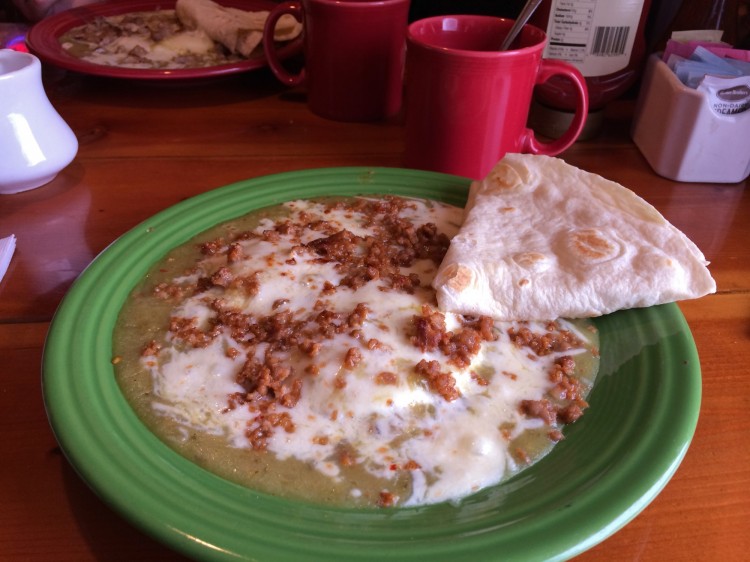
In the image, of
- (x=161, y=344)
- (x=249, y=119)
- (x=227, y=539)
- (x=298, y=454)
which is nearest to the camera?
(x=227, y=539)

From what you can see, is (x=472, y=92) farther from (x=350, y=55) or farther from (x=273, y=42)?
(x=273, y=42)

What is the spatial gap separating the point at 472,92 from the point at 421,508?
0.76 meters

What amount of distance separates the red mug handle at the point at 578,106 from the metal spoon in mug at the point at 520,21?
71 mm

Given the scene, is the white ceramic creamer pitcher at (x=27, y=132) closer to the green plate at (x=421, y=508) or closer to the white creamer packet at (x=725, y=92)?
the green plate at (x=421, y=508)

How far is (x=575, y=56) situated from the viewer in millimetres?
1325

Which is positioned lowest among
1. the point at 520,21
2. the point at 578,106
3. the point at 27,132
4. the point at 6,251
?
the point at 6,251

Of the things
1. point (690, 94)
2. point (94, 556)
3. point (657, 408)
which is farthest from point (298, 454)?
point (690, 94)

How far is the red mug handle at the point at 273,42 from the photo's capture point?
1.48 metres

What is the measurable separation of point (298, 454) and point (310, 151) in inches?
34.1

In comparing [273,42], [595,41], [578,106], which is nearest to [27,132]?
[273,42]

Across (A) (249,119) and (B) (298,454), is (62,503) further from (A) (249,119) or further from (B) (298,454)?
(A) (249,119)

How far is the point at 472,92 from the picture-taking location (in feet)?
3.66

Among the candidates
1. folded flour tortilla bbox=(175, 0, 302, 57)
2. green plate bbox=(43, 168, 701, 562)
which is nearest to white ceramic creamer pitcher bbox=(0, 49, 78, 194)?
green plate bbox=(43, 168, 701, 562)

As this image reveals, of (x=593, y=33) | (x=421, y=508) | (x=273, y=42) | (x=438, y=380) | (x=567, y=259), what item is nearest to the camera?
(x=421, y=508)
